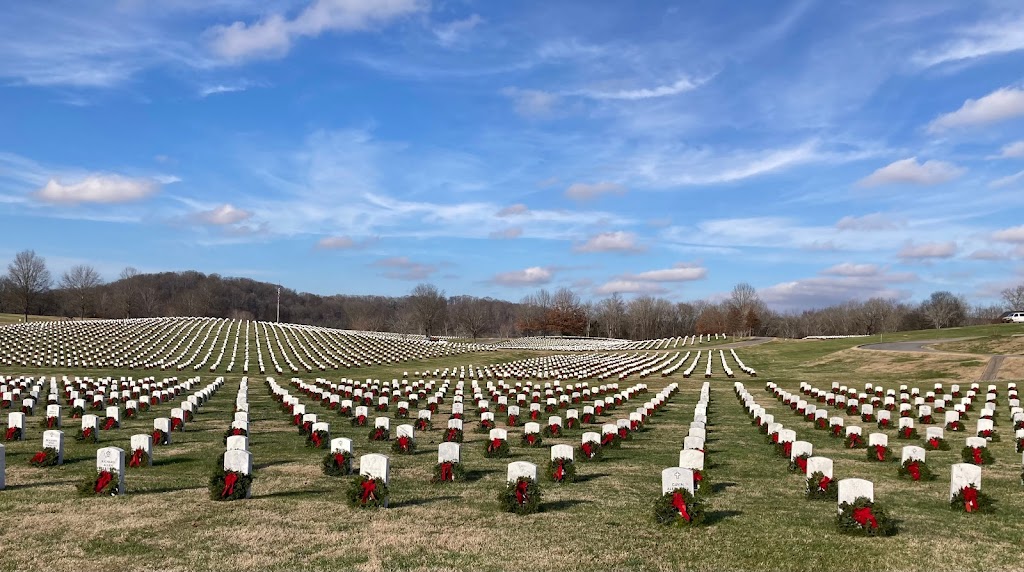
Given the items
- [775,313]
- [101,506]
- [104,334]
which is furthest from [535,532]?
[775,313]

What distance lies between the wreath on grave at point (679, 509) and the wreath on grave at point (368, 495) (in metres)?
4.52

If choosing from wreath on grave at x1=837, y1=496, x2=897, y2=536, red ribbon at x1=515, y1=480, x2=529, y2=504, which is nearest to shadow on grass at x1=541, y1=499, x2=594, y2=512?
red ribbon at x1=515, y1=480, x2=529, y2=504

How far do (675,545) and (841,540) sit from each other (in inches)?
91.4

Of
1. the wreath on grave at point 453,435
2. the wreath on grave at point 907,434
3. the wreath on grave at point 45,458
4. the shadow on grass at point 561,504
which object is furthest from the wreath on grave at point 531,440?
the wreath on grave at point 907,434

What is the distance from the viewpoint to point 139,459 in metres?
15.6

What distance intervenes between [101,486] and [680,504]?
32.5 feet

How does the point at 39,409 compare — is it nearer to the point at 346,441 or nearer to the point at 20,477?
the point at 20,477

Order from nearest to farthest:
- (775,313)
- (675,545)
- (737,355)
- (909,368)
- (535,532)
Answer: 1. (675,545)
2. (535,532)
3. (909,368)
4. (737,355)
5. (775,313)

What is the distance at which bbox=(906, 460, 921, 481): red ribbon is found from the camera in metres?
14.7

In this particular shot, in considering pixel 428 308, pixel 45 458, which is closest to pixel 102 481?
pixel 45 458

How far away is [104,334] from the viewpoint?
73.0m

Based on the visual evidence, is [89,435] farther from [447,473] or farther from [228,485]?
[447,473]

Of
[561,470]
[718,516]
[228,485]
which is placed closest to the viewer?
[718,516]

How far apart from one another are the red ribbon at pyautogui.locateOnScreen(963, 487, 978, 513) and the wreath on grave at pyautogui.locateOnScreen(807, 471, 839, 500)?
1941 mm
